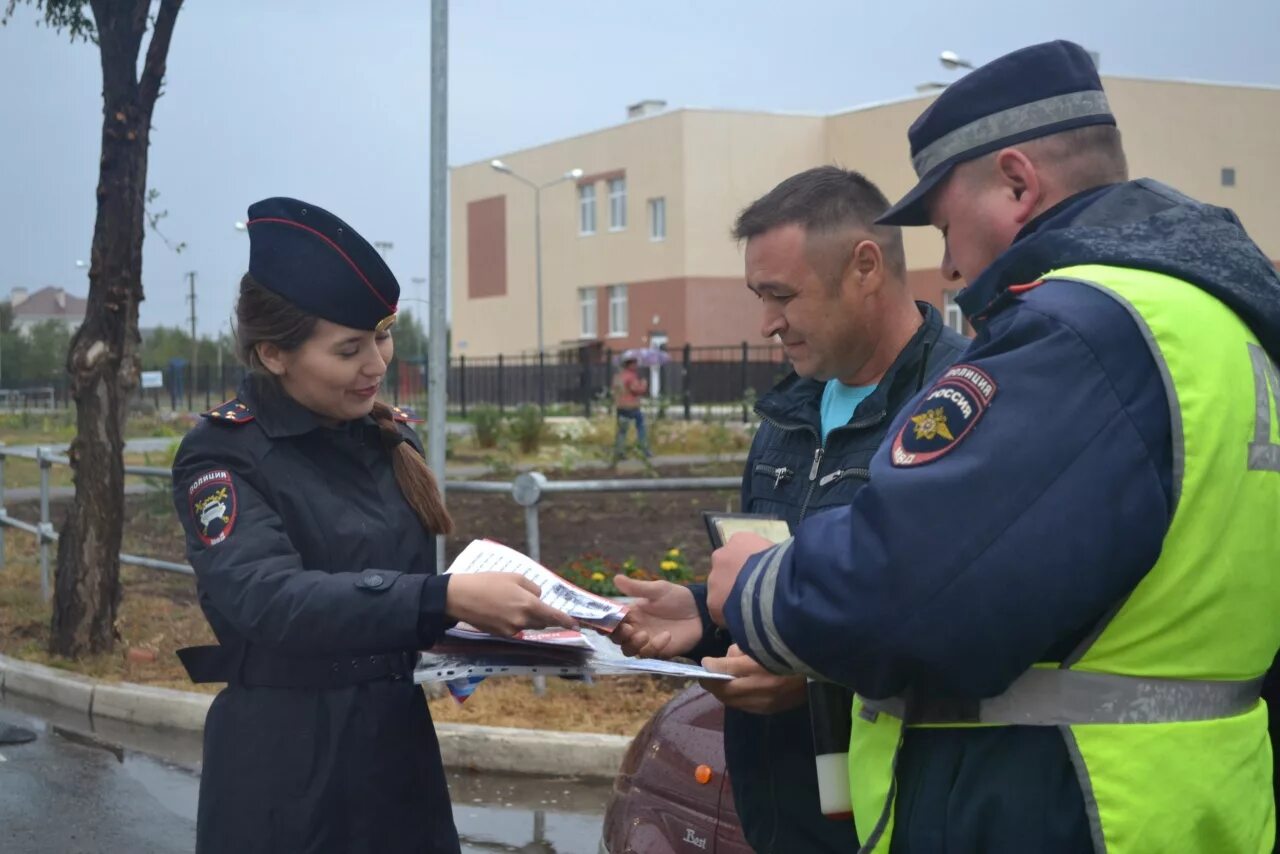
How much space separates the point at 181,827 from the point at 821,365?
12.9 ft

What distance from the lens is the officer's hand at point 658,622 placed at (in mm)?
2742

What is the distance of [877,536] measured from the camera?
177cm

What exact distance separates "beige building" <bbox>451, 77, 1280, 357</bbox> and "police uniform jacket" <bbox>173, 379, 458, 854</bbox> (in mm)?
40605

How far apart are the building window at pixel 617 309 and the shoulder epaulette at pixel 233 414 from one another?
166 ft

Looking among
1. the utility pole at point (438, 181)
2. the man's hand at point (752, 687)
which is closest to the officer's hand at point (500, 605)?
the man's hand at point (752, 687)

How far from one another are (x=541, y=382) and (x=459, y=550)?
1312 inches

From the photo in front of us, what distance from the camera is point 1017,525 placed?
171 cm

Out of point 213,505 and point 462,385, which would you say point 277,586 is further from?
point 462,385

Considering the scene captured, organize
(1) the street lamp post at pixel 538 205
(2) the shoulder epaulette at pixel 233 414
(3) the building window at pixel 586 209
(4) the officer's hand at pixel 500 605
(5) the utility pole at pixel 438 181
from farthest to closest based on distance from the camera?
(3) the building window at pixel 586 209, (1) the street lamp post at pixel 538 205, (5) the utility pole at pixel 438 181, (2) the shoulder epaulette at pixel 233 414, (4) the officer's hand at pixel 500 605

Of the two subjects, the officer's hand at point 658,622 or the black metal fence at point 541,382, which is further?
the black metal fence at point 541,382

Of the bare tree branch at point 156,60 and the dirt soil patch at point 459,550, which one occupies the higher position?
the bare tree branch at point 156,60

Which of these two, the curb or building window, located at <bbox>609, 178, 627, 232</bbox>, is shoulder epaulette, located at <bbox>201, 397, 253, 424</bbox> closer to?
the curb

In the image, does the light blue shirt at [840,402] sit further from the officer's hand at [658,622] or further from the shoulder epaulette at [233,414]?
the shoulder epaulette at [233,414]

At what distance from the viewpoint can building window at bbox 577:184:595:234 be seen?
2175 inches
